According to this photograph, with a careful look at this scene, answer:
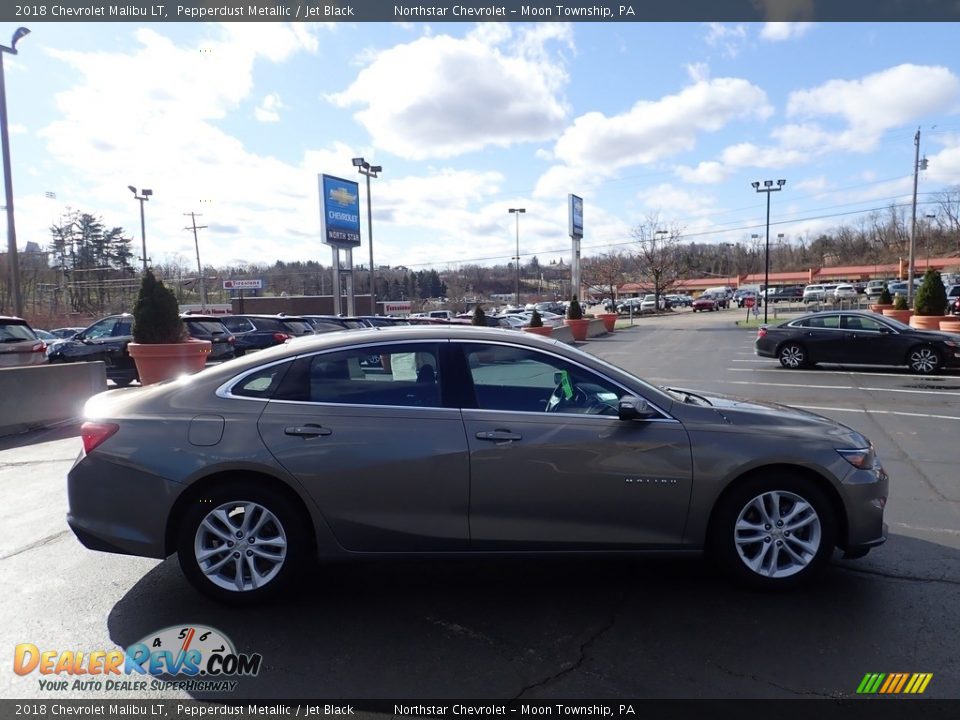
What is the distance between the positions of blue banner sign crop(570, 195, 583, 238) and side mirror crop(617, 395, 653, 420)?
140 ft

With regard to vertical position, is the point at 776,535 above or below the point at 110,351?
below

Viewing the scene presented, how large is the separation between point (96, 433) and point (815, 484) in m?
4.30

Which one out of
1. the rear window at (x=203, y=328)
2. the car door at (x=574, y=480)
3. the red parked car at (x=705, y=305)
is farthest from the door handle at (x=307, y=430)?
the red parked car at (x=705, y=305)

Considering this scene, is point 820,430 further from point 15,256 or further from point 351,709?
point 15,256

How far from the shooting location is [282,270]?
358 ft

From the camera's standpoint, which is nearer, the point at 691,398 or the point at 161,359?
the point at 691,398

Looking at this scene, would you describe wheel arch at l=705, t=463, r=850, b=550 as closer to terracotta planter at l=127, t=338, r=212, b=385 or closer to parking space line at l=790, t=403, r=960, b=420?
parking space line at l=790, t=403, r=960, b=420

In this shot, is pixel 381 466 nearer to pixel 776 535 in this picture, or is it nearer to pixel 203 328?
pixel 776 535

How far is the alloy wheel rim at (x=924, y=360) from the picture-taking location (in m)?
14.3

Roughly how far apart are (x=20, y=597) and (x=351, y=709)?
2.53 m

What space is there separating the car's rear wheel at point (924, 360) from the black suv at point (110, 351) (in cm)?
1766

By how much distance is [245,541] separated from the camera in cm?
378

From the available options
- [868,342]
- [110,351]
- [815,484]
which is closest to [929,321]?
[868,342]

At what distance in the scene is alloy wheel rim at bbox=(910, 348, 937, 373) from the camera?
47.0 feet
